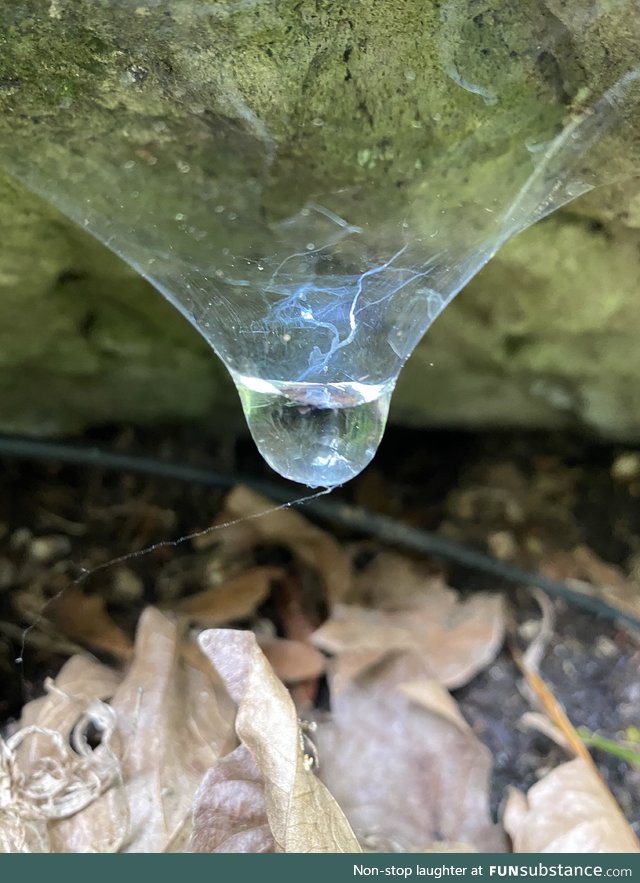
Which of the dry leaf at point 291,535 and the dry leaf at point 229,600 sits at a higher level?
the dry leaf at point 291,535

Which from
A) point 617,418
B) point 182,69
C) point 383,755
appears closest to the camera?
point 182,69

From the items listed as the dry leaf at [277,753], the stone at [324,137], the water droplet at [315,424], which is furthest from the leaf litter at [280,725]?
the stone at [324,137]

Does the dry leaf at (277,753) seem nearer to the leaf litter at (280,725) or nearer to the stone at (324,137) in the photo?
the leaf litter at (280,725)

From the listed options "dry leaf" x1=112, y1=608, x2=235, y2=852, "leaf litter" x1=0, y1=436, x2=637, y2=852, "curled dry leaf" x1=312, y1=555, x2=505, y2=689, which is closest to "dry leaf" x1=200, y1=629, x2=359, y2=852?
"leaf litter" x1=0, y1=436, x2=637, y2=852

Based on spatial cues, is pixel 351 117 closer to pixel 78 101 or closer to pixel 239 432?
pixel 78 101

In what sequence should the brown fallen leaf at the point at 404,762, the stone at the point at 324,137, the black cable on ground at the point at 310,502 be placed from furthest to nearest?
the black cable on ground at the point at 310,502, the brown fallen leaf at the point at 404,762, the stone at the point at 324,137

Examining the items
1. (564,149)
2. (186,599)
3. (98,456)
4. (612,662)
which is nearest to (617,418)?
(612,662)

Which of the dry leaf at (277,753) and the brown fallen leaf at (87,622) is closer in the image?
the dry leaf at (277,753)
